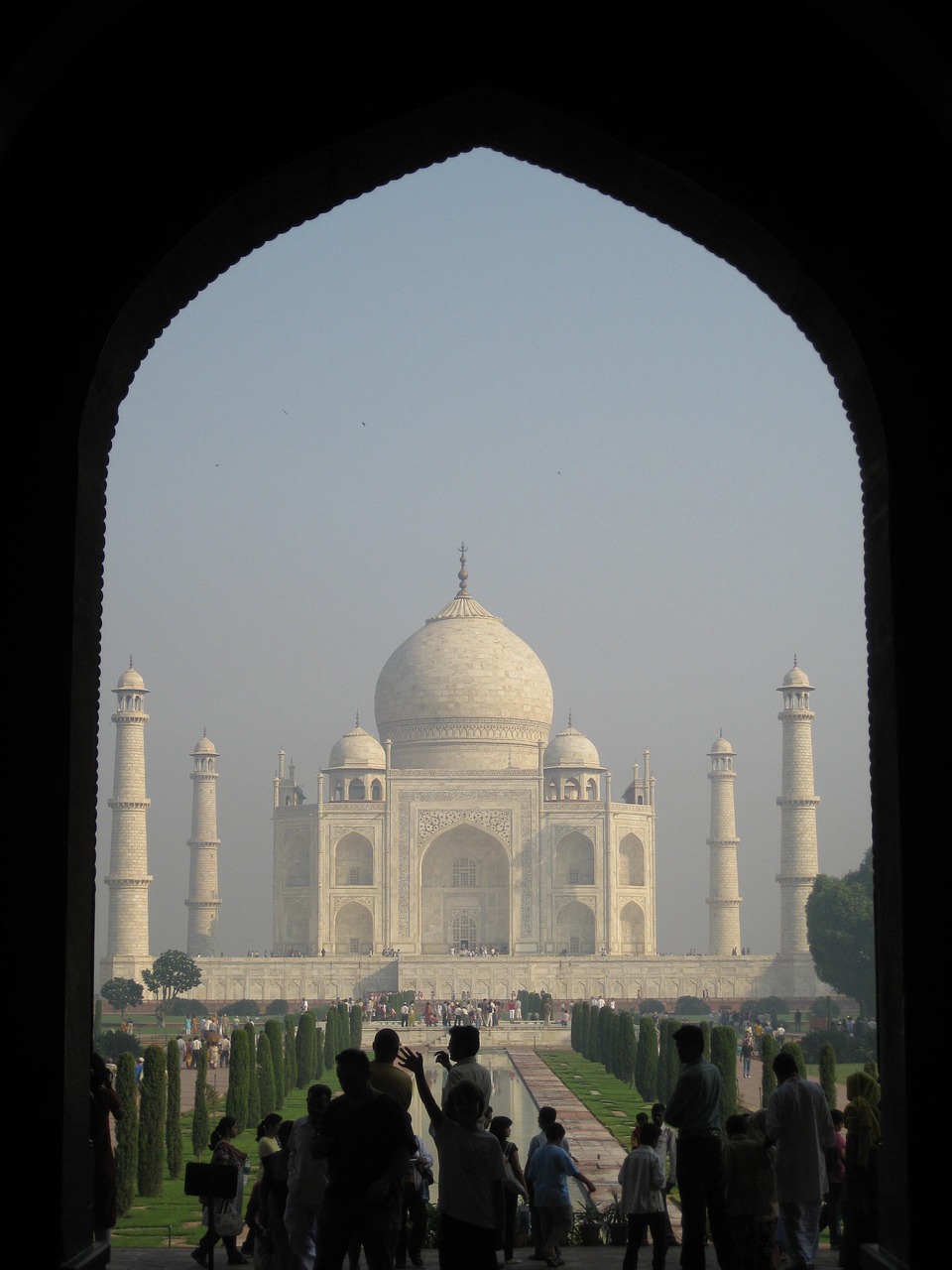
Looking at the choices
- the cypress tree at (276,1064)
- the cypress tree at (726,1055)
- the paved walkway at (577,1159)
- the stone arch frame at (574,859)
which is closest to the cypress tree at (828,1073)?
the paved walkway at (577,1159)

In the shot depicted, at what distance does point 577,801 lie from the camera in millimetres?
35000

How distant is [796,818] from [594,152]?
29.5 m

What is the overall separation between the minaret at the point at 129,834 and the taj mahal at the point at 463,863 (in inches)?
1.4

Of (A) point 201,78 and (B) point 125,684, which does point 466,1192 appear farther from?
(B) point 125,684

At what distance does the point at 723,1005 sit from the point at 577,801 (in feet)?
15.9

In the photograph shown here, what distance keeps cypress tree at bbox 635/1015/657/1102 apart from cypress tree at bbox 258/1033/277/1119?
3105 millimetres

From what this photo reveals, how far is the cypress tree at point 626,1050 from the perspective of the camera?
1781cm

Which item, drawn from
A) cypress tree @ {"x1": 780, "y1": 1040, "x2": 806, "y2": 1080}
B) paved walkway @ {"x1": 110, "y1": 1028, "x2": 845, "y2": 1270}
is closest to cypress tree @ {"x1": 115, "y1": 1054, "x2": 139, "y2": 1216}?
paved walkway @ {"x1": 110, "y1": 1028, "x2": 845, "y2": 1270}

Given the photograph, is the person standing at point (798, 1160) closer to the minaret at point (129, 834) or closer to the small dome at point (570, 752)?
the minaret at point (129, 834)

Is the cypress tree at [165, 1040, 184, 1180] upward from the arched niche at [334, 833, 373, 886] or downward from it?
downward

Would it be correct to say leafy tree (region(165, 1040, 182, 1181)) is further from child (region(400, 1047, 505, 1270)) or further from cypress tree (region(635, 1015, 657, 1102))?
child (region(400, 1047, 505, 1270))

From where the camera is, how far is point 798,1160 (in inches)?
193

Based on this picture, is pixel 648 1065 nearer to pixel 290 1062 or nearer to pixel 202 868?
pixel 290 1062

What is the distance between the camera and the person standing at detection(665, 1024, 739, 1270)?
483 centimetres
